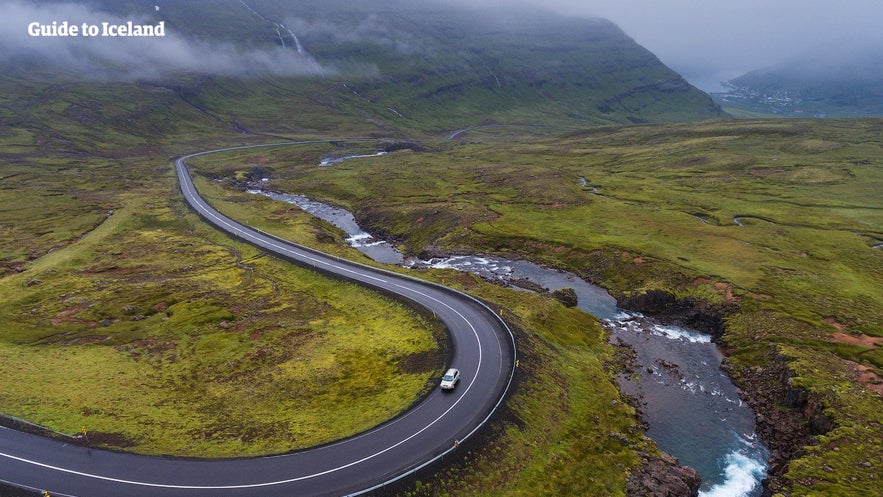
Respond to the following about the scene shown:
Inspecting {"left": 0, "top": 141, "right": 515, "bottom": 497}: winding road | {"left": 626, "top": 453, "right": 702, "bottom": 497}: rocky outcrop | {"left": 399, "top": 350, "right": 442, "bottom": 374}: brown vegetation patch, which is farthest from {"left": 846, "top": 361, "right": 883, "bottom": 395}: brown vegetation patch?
{"left": 399, "top": 350, "right": 442, "bottom": 374}: brown vegetation patch

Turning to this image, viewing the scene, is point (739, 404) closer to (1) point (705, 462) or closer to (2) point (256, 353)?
(1) point (705, 462)

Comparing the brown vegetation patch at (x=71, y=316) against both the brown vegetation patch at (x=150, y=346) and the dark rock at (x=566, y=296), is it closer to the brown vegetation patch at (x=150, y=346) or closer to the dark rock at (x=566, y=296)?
the brown vegetation patch at (x=150, y=346)

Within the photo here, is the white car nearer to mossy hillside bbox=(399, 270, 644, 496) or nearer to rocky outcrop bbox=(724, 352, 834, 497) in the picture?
mossy hillside bbox=(399, 270, 644, 496)

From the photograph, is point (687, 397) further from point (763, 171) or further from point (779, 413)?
point (763, 171)

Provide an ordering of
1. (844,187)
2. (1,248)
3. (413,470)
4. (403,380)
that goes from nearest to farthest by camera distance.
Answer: (413,470) → (403,380) → (1,248) → (844,187)

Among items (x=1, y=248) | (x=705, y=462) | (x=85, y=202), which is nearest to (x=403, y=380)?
(x=705, y=462)
